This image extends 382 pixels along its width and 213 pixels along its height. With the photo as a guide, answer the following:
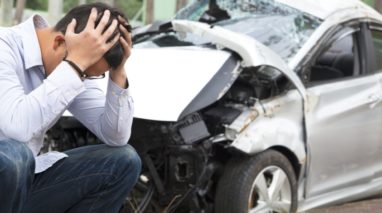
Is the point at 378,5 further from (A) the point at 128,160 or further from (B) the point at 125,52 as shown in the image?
(B) the point at 125,52

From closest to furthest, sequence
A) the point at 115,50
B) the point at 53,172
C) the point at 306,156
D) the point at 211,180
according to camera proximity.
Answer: the point at 115,50 → the point at 53,172 → the point at 211,180 → the point at 306,156

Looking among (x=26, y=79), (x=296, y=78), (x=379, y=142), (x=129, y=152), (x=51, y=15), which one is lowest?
(x=51, y=15)

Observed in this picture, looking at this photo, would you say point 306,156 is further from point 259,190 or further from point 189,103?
point 189,103

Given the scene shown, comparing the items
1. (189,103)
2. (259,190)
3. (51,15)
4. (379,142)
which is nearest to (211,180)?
(259,190)

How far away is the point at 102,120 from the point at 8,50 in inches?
21.0

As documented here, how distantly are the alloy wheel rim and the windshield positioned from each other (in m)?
0.84

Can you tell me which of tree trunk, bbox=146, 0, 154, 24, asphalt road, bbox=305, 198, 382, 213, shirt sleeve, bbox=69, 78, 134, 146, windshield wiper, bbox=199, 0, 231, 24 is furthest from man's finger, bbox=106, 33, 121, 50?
tree trunk, bbox=146, 0, 154, 24

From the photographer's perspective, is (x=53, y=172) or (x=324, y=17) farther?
(x=324, y=17)

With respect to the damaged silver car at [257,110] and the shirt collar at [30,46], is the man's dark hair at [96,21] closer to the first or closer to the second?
the shirt collar at [30,46]

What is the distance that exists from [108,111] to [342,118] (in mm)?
2480

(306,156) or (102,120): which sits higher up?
(102,120)

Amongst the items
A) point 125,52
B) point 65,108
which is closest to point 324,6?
point 125,52

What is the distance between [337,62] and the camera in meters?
5.48

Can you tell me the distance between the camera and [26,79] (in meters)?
2.98
